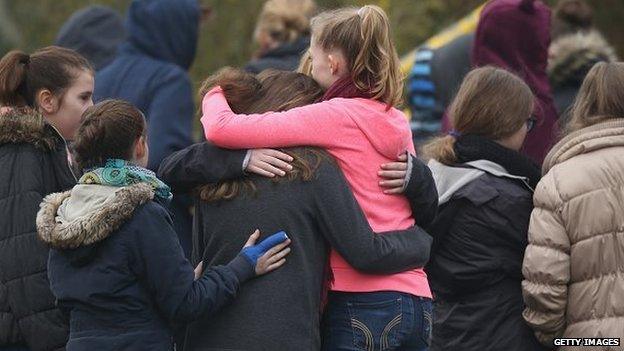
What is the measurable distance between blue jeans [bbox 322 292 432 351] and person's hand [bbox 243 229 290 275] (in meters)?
0.24

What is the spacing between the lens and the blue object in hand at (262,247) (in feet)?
13.3

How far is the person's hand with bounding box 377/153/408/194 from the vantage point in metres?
4.18

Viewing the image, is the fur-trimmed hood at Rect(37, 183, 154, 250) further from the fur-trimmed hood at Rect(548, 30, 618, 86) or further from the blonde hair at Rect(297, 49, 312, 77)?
the fur-trimmed hood at Rect(548, 30, 618, 86)

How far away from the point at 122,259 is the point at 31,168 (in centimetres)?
67

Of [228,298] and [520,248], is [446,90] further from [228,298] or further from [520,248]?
[228,298]

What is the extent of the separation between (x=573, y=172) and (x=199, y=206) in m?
1.43

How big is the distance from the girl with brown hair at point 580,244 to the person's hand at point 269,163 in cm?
110

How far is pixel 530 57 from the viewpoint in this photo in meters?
6.51

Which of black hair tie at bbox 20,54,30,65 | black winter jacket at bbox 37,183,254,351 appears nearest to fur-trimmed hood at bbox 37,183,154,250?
black winter jacket at bbox 37,183,254,351

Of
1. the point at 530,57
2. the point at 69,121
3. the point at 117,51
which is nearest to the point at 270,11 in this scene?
the point at 117,51

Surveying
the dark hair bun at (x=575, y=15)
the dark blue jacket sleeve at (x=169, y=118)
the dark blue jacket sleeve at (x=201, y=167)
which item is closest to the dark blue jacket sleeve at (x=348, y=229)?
the dark blue jacket sleeve at (x=201, y=167)

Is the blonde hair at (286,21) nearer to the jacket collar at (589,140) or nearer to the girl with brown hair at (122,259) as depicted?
the jacket collar at (589,140)

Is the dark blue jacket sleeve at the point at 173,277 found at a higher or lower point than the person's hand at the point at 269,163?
lower

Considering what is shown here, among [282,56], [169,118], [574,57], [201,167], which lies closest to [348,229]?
[201,167]
